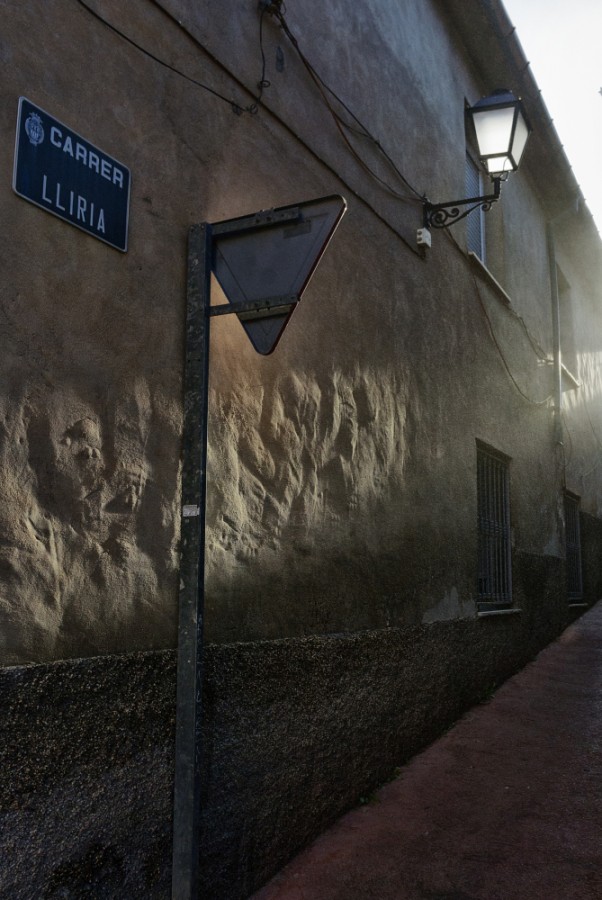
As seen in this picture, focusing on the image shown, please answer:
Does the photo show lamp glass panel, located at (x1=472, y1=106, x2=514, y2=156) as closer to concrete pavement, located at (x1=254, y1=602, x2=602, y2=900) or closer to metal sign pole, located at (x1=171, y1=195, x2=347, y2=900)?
metal sign pole, located at (x1=171, y1=195, x2=347, y2=900)

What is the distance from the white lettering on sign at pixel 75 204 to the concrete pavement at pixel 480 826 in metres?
2.75

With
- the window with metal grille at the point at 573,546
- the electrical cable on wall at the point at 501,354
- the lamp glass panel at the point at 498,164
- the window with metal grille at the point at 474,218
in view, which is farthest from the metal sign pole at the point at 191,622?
the window with metal grille at the point at 573,546

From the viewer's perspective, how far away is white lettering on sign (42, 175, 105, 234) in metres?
2.69

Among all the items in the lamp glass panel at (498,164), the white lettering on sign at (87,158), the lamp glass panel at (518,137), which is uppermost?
the lamp glass panel at (518,137)

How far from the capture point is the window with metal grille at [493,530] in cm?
711

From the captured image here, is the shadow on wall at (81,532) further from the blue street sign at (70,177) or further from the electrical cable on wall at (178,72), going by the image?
the electrical cable on wall at (178,72)

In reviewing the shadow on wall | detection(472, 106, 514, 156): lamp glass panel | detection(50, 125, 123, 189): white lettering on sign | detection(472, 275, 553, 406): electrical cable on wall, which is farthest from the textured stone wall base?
detection(472, 106, 514, 156): lamp glass panel

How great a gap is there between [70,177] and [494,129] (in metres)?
4.33

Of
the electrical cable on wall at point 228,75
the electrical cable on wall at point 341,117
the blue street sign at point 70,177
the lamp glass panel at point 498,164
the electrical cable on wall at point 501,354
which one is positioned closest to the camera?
the blue street sign at point 70,177

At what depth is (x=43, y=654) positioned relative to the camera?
2.54 meters

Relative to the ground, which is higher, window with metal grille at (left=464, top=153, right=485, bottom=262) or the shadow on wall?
window with metal grille at (left=464, top=153, right=485, bottom=262)

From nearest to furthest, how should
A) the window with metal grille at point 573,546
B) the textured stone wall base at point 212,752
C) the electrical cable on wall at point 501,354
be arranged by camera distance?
the textured stone wall base at point 212,752, the electrical cable on wall at point 501,354, the window with metal grille at point 573,546

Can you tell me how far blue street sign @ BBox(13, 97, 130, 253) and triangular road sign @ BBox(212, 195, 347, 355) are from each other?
0.44 metres

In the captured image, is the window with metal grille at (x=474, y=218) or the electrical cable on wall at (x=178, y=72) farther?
the window with metal grille at (x=474, y=218)
